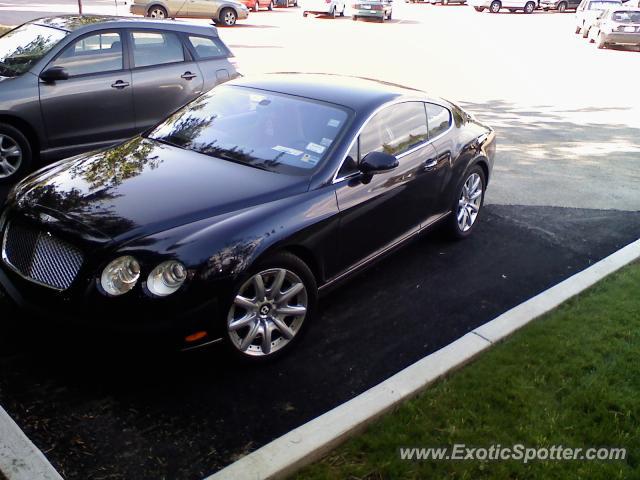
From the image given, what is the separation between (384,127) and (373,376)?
198cm

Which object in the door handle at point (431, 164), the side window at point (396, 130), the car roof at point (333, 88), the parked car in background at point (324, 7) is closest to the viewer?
the side window at point (396, 130)

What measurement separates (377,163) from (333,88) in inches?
38.4

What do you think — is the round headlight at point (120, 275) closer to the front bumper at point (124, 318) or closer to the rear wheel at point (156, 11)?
the front bumper at point (124, 318)

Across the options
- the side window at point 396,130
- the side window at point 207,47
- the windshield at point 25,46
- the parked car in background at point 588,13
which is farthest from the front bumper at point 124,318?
the parked car in background at point 588,13

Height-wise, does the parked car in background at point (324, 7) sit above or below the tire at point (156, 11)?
below

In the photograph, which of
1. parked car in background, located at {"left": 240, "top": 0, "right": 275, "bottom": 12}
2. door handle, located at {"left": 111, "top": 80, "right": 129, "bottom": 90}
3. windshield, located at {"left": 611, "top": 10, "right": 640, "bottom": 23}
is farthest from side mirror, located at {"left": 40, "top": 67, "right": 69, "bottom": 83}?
parked car in background, located at {"left": 240, "top": 0, "right": 275, "bottom": 12}

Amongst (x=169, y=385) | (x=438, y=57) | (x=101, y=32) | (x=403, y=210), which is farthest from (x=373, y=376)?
(x=438, y=57)

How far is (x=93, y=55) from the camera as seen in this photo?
23.5 feet

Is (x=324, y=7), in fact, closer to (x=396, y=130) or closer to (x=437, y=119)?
(x=437, y=119)

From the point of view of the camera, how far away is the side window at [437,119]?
5609mm

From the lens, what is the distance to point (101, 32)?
720 centimetres

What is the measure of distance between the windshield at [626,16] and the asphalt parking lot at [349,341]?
16.8m

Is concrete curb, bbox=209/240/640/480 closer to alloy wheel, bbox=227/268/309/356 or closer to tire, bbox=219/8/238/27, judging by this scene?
alloy wheel, bbox=227/268/309/356

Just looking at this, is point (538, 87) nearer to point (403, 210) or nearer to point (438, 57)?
point (438, 57)
